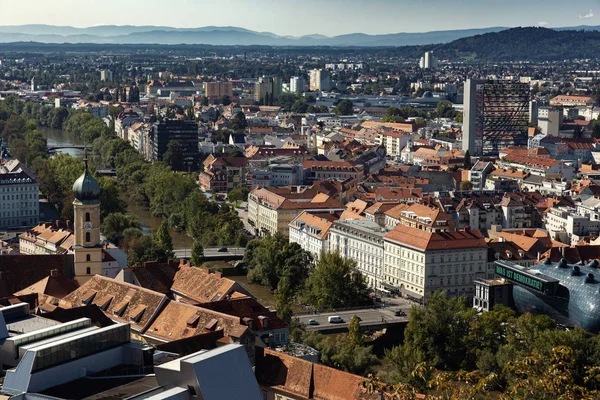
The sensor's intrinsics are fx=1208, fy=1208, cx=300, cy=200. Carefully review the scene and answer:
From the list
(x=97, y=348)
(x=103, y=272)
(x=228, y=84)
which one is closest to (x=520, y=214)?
(x=103, y=272)

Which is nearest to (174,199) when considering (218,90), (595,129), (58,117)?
(595,129)

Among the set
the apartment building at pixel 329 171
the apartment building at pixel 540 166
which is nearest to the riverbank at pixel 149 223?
the apartment building at pixel 329 171

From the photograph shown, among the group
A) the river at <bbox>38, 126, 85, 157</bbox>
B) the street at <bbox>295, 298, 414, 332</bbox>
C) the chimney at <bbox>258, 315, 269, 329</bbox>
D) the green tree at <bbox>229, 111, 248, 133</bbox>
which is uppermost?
the chimney at <bbox>258, 315, 269, 329</bbox>

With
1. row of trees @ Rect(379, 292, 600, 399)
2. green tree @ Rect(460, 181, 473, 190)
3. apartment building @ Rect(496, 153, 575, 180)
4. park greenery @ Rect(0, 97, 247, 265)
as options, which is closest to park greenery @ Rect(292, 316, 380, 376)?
row of trees @ Rect(379, 292, 600, 399)

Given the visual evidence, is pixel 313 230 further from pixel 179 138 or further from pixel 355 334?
pixel 179 138

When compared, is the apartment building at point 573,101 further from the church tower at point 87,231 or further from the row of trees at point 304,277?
the church tower at point 87,231

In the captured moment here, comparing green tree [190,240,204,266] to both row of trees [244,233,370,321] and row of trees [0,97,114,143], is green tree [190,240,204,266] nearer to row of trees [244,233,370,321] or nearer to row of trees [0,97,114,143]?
row of trees [244,233,370,321]

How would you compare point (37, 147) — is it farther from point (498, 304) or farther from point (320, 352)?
point (320, 352)

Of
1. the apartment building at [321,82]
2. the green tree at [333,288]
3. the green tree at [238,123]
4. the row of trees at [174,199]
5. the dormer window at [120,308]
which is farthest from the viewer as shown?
the apartment building at [321,82]
